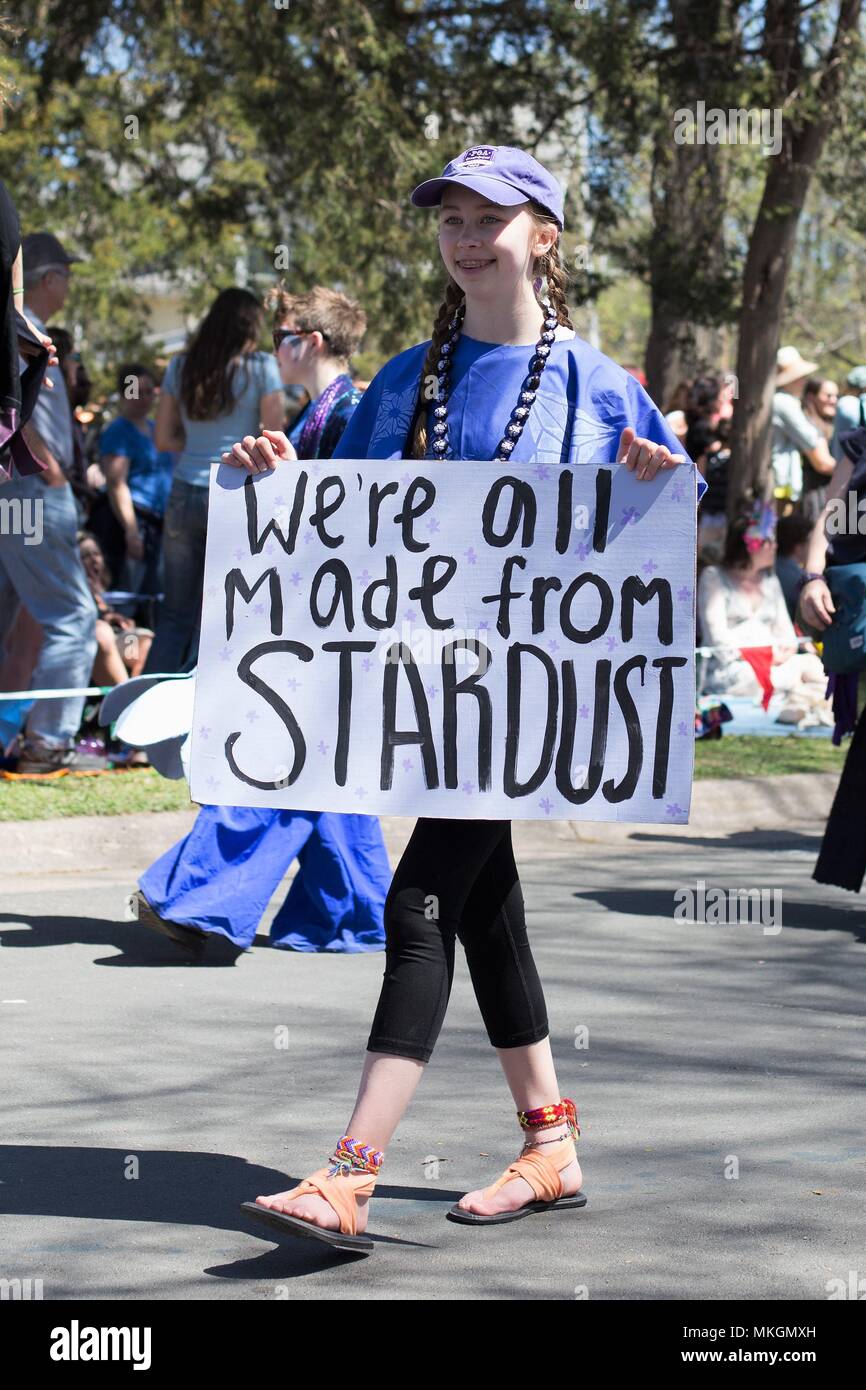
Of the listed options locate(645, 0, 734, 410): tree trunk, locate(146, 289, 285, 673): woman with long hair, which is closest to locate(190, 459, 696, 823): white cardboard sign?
locate(146, 289, 285, 673): woman with long hair

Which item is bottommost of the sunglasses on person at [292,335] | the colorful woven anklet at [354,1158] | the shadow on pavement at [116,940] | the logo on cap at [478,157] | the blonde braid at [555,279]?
the shadow on pavement at [116,940]

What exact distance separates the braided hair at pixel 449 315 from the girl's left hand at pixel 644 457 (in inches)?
14.7

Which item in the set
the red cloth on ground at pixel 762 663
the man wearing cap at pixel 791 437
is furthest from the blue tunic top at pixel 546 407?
the man wearing cap at pixel 791 437

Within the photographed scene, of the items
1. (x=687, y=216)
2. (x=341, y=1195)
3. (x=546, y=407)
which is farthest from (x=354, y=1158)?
(x=687, y=216)

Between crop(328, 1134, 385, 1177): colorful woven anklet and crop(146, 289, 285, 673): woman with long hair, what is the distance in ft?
17.2

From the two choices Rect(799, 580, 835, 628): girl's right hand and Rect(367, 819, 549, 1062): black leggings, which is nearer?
Rect(367, 819, 549, 1062): black leggings

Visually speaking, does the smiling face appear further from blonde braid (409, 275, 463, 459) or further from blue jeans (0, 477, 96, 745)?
blue jeans (0, 477, 96, 745)

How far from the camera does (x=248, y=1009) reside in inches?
236

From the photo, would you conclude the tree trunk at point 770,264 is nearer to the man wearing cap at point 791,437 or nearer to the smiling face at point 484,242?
the man wearing cap at point 791,437

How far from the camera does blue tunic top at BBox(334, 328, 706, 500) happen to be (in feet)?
13.6

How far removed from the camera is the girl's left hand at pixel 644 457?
398 centimetres

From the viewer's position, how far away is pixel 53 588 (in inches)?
388

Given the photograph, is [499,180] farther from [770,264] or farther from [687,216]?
[687,216]

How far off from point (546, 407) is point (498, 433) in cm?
11
